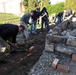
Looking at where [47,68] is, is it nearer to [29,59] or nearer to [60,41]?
[60,41]

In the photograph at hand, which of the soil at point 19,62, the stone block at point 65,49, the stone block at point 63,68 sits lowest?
the soil at point 19,62

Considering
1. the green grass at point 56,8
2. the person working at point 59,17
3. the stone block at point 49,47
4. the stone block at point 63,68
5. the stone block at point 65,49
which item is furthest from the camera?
the green grass at point 56,8

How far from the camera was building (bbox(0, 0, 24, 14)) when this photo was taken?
34.7 metres

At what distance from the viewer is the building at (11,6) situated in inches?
1366

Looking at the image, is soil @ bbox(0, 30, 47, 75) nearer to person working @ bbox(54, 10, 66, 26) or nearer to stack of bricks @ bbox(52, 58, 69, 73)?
stack of bricks @ bbox(52, 58, 69, 73)

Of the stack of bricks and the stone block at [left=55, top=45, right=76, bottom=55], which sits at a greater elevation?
the stone block at [left=55, top=45, right=76, bottom=55]

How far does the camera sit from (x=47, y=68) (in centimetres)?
408

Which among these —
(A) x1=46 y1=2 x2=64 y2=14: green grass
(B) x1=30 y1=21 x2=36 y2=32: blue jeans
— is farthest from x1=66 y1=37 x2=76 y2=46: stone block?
(A) x1=46 y1=2 x2=64 y2=14: green grass

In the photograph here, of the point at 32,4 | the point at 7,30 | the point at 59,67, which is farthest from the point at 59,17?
the point at 32,4

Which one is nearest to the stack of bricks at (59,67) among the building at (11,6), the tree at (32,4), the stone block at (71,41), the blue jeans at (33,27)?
the stone block at (71,41)

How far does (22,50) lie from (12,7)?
1171 inches

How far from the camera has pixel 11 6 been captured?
35.8 m

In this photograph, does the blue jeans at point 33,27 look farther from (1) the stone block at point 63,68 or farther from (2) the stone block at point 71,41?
(1) the stone block at point 63,68

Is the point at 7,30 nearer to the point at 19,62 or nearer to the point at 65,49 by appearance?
the point at 19,62
